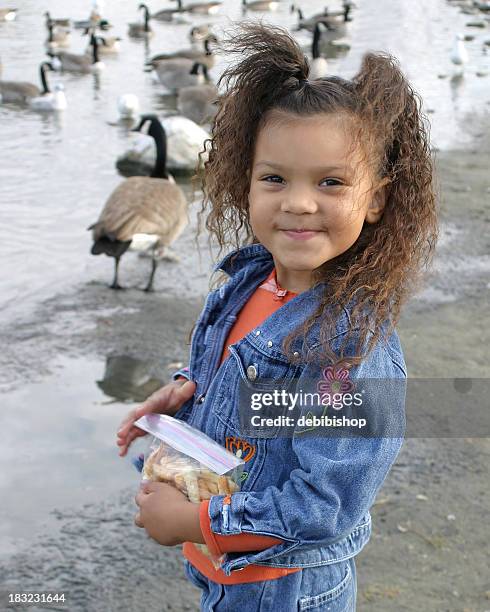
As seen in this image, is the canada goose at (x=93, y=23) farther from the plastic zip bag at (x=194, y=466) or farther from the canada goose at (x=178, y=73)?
the plastic zip bag at (x=194, y=466)

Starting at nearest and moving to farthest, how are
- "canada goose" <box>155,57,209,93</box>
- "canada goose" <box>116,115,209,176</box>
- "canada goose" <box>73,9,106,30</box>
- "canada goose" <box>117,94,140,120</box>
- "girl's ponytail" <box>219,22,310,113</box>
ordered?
"girl's ponytail" <box>219,22,310,113</box> → "canada goose" <box>116,115,209,176</box> → "canada goose" <box>117,94,140,120</box> → "canada goose" <box>155,57,209,93</box> → "canada goose" <box>73,9,106,30</box>

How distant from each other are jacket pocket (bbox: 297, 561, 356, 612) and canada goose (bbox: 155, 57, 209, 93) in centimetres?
1328

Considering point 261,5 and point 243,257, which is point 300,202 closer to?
point 243,257

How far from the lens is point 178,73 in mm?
14727

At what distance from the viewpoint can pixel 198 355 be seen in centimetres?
217

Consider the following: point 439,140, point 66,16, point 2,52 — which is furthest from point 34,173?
point 66,16

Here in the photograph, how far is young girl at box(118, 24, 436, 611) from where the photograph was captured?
1726 millimetres

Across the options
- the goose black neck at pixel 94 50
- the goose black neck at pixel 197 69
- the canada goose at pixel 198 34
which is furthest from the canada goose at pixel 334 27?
the goose black neck at pixel 94 50

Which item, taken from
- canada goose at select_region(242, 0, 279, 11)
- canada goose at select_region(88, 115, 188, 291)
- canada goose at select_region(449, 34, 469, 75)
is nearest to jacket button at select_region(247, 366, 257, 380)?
canada goose at select_region(88, 115, 188, 291)

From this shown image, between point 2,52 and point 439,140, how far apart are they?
10.5 m

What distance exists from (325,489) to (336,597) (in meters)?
0.39

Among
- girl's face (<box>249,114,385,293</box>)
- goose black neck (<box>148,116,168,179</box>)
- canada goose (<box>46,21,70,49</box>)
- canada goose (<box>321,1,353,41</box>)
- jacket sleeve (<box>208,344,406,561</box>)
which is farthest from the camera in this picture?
canada goose (<box>321,1,353,41</box>)

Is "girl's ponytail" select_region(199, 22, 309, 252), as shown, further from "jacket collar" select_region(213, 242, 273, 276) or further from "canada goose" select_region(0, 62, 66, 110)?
"canada goose" select_region(0, 62, 66, 110)

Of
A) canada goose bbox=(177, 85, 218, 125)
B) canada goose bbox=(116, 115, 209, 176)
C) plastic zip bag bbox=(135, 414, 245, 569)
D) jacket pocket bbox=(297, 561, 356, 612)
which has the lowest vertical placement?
canada goose bbox=(177, 85, 218, 125)
